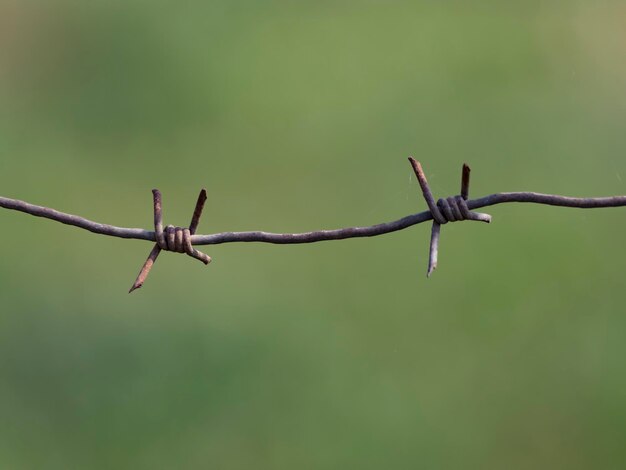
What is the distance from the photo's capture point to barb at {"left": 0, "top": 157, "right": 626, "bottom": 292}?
103 centimetres

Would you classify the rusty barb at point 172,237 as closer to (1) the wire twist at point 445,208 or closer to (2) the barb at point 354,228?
(2) the barb at point 354,228

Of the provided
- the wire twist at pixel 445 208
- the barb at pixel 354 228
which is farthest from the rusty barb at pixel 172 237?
the wire twist at pixel 445 208

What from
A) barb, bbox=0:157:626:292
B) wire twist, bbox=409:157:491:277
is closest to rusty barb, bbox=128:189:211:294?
barb, bbox=0:157:626:292

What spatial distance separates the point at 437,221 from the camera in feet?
3.42

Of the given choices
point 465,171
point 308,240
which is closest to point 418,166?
point 465,171

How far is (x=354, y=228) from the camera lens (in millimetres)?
1052

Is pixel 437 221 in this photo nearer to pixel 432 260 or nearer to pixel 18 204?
pixel 432 260

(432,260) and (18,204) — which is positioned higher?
(18,204)

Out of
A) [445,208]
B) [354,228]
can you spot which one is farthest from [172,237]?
[445,208]

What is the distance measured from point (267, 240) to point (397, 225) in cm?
17

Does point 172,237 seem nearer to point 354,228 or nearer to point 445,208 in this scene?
point 354,228

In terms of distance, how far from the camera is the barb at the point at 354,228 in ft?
3.37

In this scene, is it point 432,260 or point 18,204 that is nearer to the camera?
point 432,260

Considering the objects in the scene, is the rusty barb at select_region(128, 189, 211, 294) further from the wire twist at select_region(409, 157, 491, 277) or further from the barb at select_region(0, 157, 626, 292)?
the wire twist at select_region(409, 157, 491, 277)
